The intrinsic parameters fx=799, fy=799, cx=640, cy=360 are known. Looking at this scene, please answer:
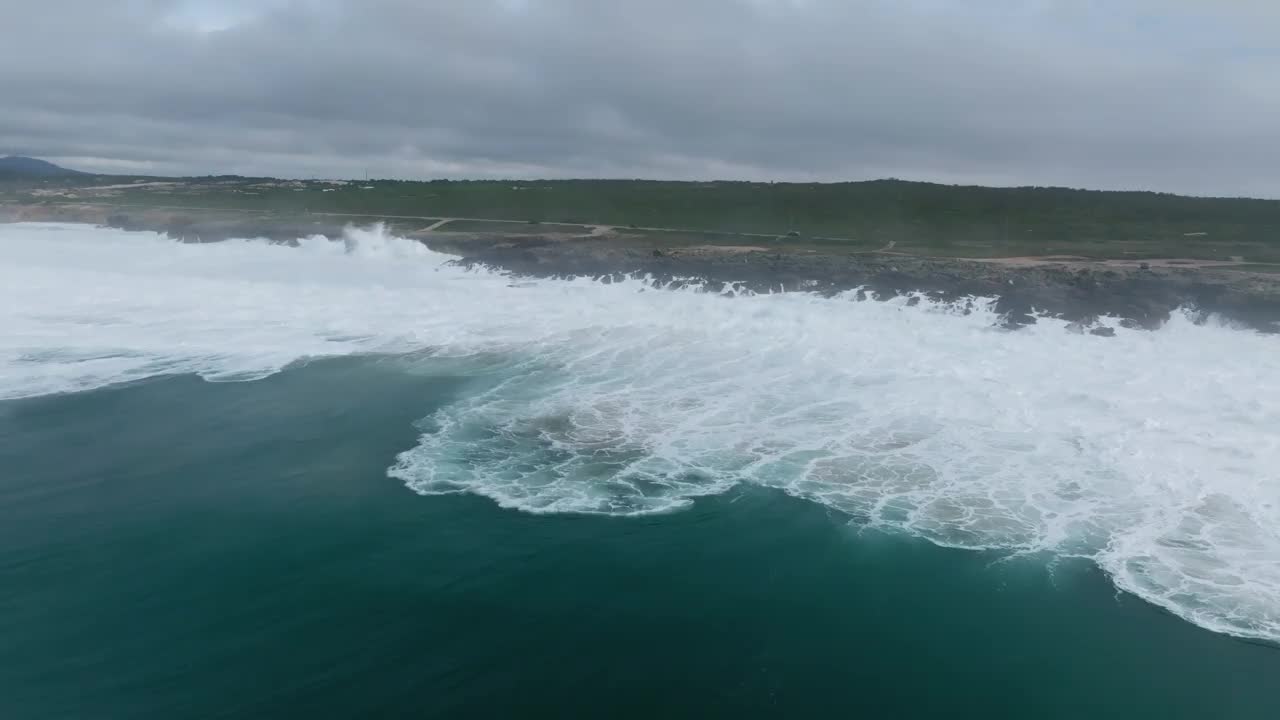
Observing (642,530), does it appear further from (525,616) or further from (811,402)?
(811,402)

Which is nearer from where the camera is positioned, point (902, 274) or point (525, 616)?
point (525, 616)

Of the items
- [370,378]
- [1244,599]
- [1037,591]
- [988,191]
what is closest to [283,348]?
[370,378]

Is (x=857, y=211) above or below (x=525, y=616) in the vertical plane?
above

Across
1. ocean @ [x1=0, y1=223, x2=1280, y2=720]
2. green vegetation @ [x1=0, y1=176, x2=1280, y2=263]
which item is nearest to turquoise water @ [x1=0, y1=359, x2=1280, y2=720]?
ocean @ [x1=0, y1=223, x2=1280, y2=720]

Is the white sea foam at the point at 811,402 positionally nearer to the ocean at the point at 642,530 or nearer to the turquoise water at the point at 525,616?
the ocean at the point at 642,530

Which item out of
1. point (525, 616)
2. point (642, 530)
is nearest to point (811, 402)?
point (642, 530)

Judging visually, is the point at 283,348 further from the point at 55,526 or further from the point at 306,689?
the point at 306,689

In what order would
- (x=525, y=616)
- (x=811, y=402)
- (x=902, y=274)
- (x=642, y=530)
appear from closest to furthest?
(x=525, y=616) → (x=642, y=530) → (x=811, y=402) → (x=902, y=274)
